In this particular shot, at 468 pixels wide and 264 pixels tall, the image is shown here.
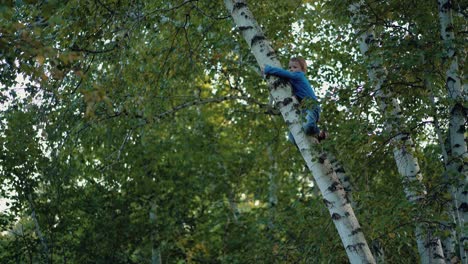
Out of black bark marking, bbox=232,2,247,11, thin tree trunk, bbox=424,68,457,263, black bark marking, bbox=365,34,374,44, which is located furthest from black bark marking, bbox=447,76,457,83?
black bark marking, bbox=365,34,374,44

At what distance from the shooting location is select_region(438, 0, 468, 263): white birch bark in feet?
22.0

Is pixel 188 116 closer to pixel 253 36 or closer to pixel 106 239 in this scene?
pixel 106 239

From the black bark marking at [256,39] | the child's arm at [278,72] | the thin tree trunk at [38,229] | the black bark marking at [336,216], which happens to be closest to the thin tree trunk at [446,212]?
the black bark marking at [336,216]

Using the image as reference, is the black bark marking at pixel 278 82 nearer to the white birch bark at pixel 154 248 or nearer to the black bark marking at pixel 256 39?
the black bark marking at pixel 256 39

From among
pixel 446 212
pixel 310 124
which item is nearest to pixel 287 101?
pixel 310 124

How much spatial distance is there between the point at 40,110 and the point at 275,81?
7.85ft

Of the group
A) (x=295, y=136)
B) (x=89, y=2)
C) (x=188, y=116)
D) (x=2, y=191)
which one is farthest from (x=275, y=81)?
(x=188, y=116)

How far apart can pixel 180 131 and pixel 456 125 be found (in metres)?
12.7

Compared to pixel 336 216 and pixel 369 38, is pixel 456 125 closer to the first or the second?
pixel 336 216

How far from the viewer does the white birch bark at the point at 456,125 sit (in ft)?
22.0

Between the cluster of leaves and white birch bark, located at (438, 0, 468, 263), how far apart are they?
167 mm

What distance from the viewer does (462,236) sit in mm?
6703

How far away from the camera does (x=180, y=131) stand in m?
19.2

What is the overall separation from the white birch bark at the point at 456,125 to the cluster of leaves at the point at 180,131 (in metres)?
0.17
